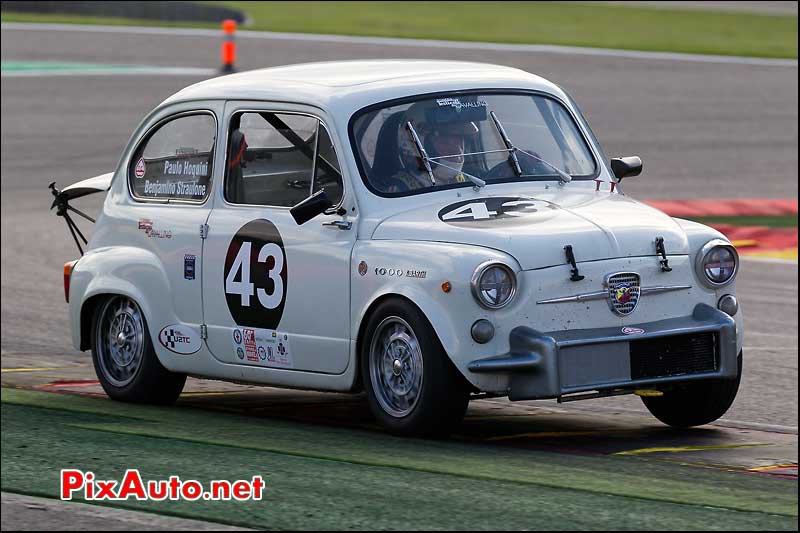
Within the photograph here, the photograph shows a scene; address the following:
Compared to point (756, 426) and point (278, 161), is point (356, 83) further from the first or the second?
point (756, 426)

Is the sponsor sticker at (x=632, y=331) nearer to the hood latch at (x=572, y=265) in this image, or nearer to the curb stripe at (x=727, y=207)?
the hood latch at (x=572, y=265)

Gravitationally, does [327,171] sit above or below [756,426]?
above

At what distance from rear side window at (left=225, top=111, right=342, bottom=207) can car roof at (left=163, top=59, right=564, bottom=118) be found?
0.13m

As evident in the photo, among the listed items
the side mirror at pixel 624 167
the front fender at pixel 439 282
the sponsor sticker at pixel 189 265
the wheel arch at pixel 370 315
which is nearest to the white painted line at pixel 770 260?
the side mirror at pixel 624 167

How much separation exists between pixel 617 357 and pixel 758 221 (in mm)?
10854

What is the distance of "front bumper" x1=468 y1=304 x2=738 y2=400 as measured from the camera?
7359 millimetres

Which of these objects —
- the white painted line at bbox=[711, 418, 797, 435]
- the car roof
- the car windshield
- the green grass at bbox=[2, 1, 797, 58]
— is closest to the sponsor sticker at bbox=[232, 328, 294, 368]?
the car windshield

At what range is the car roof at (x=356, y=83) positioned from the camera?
335 inches

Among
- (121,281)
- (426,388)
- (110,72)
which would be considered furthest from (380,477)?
(110,72)

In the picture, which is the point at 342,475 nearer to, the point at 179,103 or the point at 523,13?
the point at 179,103

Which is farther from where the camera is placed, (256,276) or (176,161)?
(176,161)

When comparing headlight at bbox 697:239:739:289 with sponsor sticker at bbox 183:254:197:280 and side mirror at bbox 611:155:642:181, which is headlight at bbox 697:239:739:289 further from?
sponsor sticker at bbox 183:254:197:280

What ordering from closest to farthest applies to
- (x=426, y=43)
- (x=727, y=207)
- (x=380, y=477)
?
(x=380, y=477), (x=727, y=207), (x=426, y=43)

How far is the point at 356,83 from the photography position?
28.3ft
